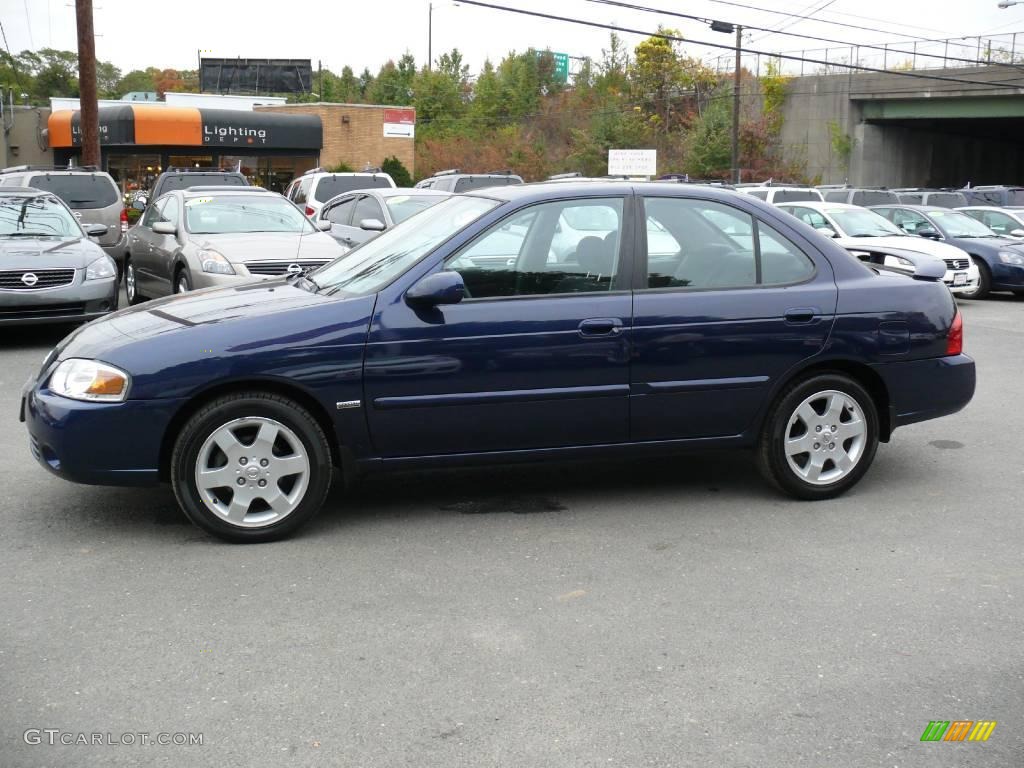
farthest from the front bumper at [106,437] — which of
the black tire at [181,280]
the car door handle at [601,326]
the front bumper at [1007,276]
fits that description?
the front bumper at [1007,276]

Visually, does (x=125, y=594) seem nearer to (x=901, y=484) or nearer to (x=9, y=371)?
(x=901, y=484)

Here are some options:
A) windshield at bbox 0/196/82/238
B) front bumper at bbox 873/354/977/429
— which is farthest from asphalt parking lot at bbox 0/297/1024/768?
windshield at bbox 0/196/82/238

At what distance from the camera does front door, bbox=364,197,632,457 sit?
5.20 metres

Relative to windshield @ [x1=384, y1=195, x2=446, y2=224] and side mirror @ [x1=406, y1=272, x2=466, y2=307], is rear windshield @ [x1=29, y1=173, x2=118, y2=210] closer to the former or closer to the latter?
windshield @ [x1=384, y1=195, x2=446, y2=224]

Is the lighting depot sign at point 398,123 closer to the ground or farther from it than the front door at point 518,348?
farther from it

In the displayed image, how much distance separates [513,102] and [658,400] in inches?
2888

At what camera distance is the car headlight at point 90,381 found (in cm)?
497

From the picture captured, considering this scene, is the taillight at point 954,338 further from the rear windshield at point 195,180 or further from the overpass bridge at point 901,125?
the overpass bridge at point 901,125

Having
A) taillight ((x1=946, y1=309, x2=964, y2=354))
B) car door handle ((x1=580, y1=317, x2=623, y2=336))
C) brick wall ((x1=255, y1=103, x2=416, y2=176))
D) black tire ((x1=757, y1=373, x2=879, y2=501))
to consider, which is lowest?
black tire ((x1=757, y1=373, x2=879, y2=501))

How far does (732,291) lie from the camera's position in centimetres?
565

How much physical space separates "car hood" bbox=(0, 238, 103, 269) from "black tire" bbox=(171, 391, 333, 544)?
21.6ft

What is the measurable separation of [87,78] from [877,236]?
49.5 feet

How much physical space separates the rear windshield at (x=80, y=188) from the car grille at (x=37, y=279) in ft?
27.5

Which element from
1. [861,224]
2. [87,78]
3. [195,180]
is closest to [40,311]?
[195,180]
